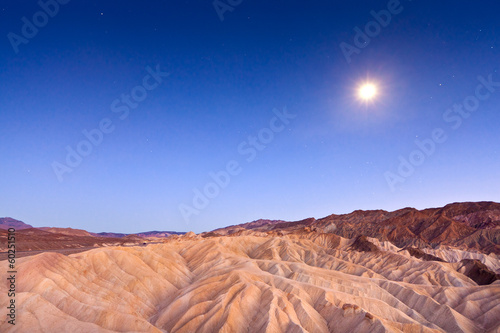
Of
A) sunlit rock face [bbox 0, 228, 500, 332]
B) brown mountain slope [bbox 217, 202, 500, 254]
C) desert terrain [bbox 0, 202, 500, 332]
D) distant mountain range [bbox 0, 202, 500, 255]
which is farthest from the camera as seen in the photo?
brown mountain slope [bbox 217, 202, 500, 254]

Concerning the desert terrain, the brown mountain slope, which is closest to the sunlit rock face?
the desert terrain

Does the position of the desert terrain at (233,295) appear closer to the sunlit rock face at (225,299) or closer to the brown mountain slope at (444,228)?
the sunlit rock face at (225,299)

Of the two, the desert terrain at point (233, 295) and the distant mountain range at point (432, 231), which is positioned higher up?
the distant mountain range at point (432, 231)

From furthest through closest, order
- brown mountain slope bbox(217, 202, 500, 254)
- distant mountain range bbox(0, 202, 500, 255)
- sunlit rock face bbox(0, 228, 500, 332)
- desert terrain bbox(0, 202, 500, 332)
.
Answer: brown mountain slope bbox(217, 202, 500, 254) < distant mountain range bbox(0, 202, 500, 255) < desert terrain bbox(0, 202, 500, 332) < sunlit rock face bbox(0, 228, 500, 332)

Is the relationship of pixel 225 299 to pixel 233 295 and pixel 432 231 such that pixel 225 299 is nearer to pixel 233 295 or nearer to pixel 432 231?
pixel 233 295

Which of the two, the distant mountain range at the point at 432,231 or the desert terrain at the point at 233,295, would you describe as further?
the distant mountain range at the point at 432,231

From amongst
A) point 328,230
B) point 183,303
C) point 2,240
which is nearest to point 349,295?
point 183,303

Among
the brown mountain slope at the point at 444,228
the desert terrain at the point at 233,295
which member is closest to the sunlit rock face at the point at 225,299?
the desert terrain at the point at 233,295

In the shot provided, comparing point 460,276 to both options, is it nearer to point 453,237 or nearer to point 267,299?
point 267,299

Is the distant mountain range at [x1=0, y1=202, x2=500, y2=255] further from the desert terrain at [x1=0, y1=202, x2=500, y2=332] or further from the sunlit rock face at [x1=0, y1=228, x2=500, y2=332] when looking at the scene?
the sunlit rock face at [x1=0, y1=228, x2=500, y2=332]

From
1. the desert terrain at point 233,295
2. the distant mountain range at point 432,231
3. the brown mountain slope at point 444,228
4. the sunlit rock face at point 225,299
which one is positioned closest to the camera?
the sunlit rock face at point 225,299

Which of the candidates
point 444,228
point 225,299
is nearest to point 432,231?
point 444,228
